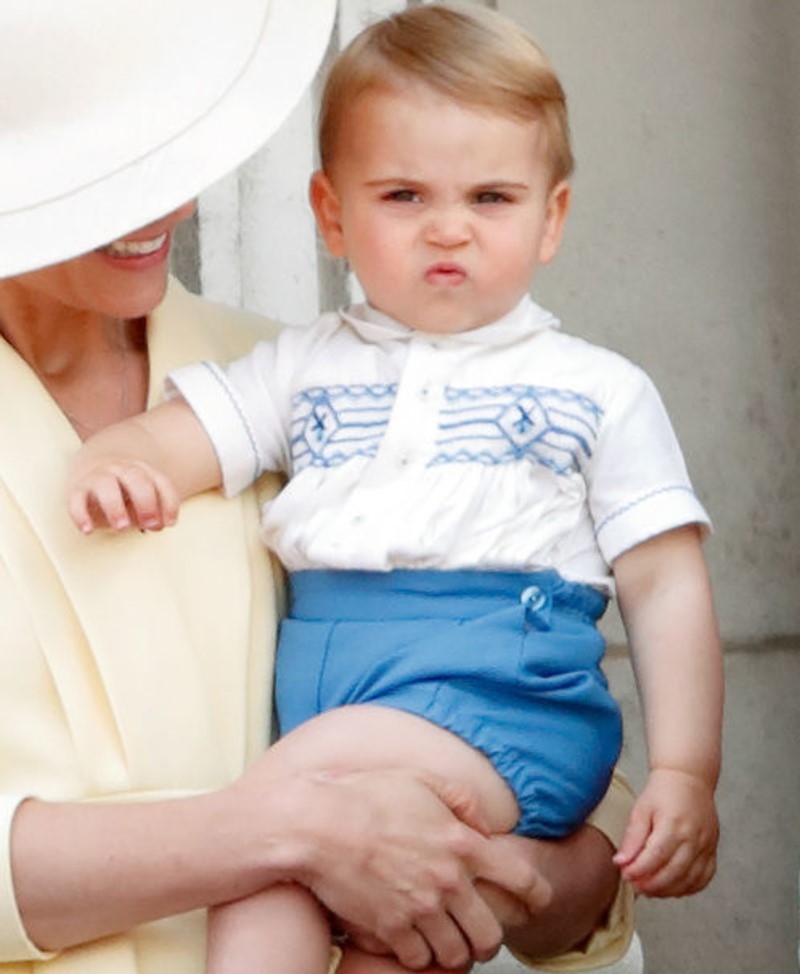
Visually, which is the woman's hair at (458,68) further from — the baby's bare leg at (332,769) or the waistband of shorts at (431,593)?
the baby's bare leg at (332,769)

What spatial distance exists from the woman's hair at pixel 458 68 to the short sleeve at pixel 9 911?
786 millimetres

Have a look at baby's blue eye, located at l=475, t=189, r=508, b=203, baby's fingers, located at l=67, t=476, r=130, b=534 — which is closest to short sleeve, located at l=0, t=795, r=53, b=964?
baby's fingers, located at l=67, t=476, r=130, b=534

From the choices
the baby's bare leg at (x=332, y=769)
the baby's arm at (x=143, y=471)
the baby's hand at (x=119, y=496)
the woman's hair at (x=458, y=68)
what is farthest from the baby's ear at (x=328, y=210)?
the baby's bare leg at (x=332, y=769)

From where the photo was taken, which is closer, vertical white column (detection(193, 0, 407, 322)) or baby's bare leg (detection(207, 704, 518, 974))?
baby's bare leg (detection(207, 704, 518, 974))

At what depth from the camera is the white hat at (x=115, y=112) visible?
86.9 inches

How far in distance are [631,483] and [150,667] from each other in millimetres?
517

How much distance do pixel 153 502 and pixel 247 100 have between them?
1.30ft

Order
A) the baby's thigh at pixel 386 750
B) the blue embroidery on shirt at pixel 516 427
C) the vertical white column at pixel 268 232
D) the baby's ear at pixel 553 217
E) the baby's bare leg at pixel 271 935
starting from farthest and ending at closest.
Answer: the vertical white column at pixel 268 232 → the baby's ear at pixel 553 217 → the blue embroidery on shirt at pixel 516 427 → the baby's thigh at pixel 386 750 → the baby's bare leg at pixel 271 935

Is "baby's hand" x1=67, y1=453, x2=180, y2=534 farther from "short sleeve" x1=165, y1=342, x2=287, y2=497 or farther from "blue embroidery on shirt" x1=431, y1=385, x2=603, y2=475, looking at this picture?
"blue embroidery on shirt" x1=431, y1=385, x2=603, y2=475

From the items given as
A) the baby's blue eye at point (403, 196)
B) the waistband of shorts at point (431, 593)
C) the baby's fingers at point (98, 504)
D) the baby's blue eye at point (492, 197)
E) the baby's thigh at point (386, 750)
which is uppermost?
the baby's blue eye at point (492, 197)

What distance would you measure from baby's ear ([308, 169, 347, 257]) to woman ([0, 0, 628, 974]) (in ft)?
0.74

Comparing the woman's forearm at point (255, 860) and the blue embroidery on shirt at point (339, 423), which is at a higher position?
the blue embroidery on shirt at point (339, 423)

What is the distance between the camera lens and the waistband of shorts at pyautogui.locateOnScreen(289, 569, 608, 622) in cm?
232

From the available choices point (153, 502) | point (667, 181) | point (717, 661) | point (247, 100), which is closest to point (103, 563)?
point (153, 502)
